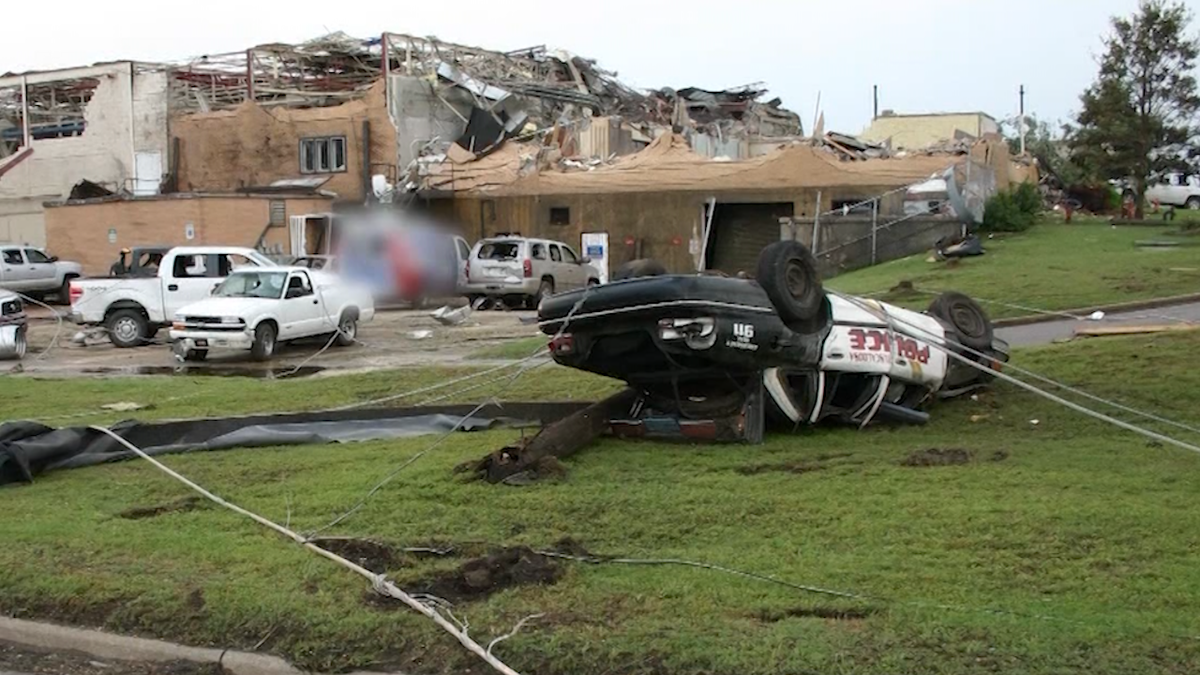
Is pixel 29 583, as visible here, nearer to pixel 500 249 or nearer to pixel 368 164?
pixel 500 249

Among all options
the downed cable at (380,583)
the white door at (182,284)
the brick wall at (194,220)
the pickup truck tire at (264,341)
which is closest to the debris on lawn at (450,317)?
the white door at (182,284)

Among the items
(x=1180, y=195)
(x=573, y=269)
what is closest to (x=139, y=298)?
(x=573, y=269)

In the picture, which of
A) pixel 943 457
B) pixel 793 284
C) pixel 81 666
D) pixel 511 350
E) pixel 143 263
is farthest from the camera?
pixel 143 263

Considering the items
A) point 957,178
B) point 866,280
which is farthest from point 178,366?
point 957,178

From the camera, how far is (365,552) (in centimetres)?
676

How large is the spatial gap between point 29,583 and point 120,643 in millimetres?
1022

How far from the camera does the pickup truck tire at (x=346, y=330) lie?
73.9ft

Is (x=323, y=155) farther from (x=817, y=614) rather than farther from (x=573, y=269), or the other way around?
(x=817, y=614)

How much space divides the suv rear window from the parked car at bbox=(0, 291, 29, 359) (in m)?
11.5

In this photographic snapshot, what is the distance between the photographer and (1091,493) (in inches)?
301

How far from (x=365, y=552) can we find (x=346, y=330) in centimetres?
1636

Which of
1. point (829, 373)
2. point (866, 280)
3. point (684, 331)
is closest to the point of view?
point (684, 331)

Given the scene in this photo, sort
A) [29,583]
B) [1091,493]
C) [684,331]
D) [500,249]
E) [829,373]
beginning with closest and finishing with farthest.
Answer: [29,583]
[1091,493]
[684,331]
[829,373]
[500,249]

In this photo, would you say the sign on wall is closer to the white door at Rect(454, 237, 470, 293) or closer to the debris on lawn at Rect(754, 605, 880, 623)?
the white door at Rect(454, 237, 470, 293)
